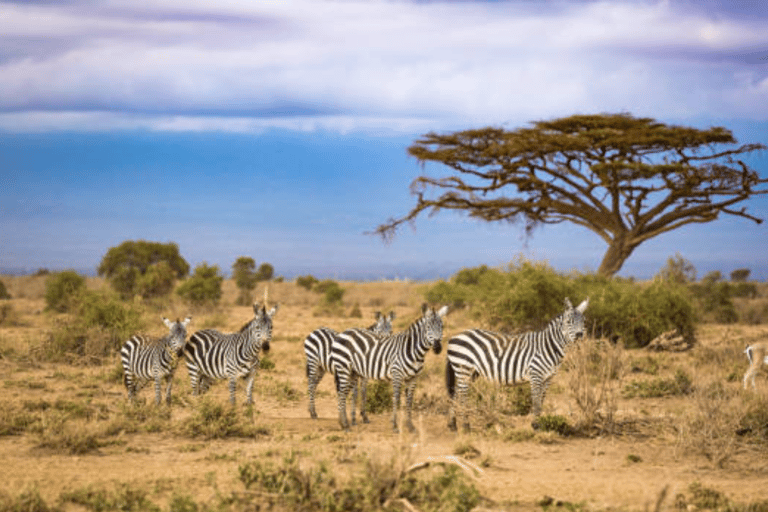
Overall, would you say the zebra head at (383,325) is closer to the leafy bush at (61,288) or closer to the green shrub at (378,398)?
the green shrub at (378,398)

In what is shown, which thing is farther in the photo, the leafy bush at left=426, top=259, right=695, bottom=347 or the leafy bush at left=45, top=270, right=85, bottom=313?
the leafy bush at left=45, top=270, right=85, bottom=313

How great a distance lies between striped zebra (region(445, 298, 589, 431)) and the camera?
39.1 feet

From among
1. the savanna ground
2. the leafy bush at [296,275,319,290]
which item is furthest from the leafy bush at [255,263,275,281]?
the savanna ground

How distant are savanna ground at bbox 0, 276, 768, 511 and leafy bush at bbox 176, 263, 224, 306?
19.1 metres

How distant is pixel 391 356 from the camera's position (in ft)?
39.5

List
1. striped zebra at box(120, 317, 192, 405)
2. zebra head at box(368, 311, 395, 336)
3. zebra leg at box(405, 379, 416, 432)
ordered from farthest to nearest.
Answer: zebra head at box(368, 311, 395, 336) → striped zebra at box(120, 317, 192, 405) → zebra leg at box(405, 379, 416, 432)

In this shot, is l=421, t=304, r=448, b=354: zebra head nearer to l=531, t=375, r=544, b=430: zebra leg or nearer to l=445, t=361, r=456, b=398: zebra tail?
l=445, t=361, r=456, b=398: zebra tail

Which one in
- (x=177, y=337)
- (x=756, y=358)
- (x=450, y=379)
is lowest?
(x=450, y=379)

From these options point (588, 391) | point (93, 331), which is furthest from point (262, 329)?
point (93, 331)

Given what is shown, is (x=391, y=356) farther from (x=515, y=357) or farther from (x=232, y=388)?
(x=232, y=388)

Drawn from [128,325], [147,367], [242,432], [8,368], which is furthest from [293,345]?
[242,432]

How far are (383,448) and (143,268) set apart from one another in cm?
3421

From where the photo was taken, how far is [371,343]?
12.4m

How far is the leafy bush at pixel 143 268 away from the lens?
1524 inches
